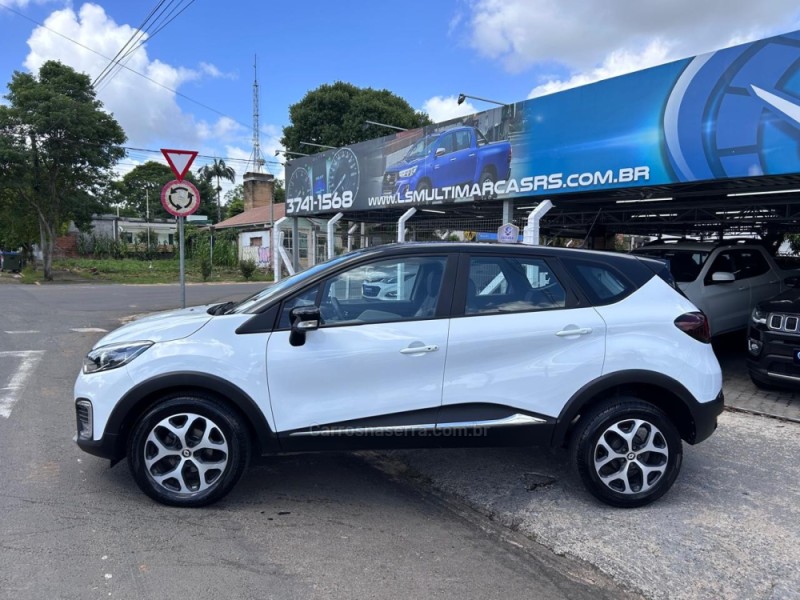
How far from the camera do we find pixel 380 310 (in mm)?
3688

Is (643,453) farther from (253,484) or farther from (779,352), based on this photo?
(779,352)

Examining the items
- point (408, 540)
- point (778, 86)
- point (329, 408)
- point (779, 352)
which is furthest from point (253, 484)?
Result: point (778, 86)

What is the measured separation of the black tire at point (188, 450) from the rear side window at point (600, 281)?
2.43m

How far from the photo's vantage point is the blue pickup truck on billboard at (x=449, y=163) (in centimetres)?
941

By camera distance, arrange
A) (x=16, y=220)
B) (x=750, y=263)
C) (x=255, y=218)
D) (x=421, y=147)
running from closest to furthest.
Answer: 1. (x=750, y=263)
2. (x=421, y=147)
3. (x=16, y=220)
4. (x=255, y=218)

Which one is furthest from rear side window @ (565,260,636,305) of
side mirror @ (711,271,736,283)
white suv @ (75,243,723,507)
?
side mirror @ (711,271,736,283)

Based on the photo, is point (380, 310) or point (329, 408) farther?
point (380, 310)

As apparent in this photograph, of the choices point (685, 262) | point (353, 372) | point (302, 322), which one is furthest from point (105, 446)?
point (685, 262)

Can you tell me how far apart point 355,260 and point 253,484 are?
1770 mm

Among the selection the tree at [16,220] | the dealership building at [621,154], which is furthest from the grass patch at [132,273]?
the dealership building at [621,154]

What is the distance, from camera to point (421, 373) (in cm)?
350

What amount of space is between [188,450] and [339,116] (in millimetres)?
38855

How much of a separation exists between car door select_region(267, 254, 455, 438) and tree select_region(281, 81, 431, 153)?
118ft

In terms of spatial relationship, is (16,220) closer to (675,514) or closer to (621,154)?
(621,154)
